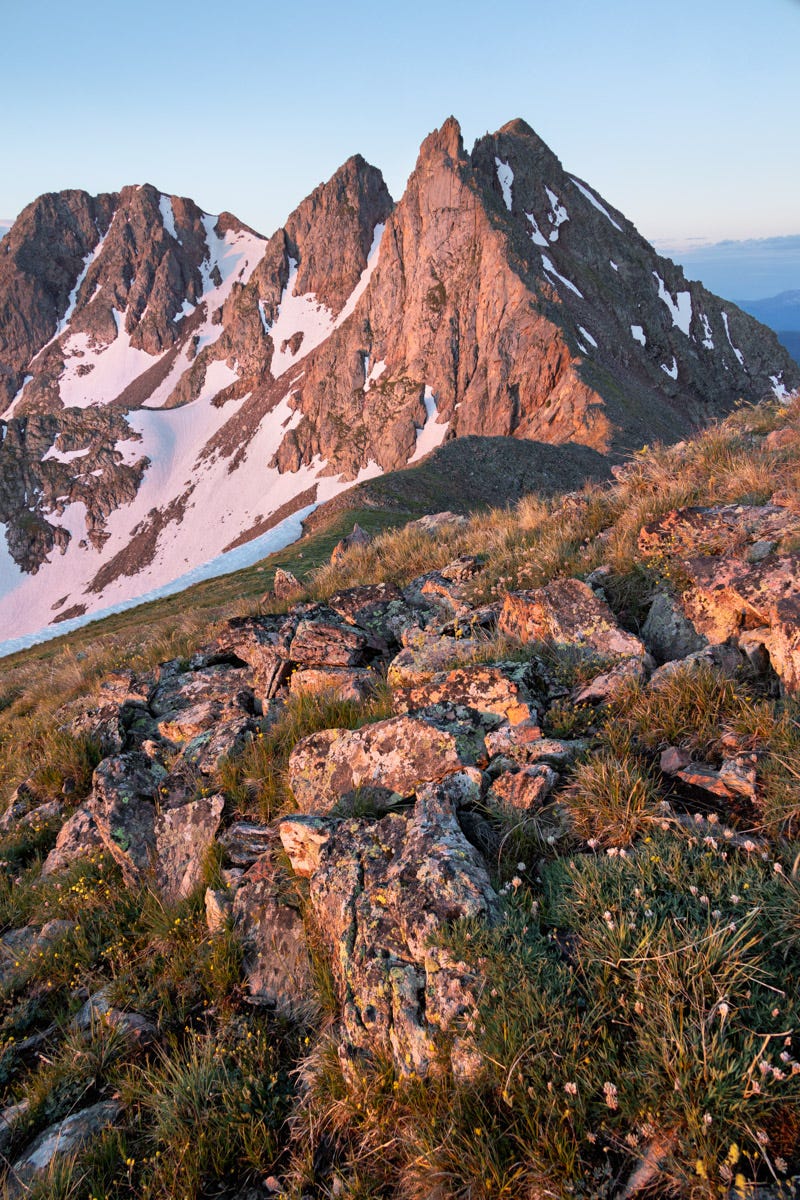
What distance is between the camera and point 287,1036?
3275 mm

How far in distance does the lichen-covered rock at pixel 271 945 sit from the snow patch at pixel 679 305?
418 feet

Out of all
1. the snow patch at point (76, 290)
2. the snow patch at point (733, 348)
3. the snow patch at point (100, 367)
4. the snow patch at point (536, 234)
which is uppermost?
the snow patch at point (76, 290)

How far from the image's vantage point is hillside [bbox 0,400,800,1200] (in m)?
2.28

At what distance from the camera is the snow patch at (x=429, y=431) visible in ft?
271

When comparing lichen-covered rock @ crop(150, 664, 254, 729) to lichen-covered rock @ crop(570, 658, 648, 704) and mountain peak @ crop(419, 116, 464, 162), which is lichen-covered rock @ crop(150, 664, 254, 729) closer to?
lichen-covered rock @ crop(570, 658, 648, 704)

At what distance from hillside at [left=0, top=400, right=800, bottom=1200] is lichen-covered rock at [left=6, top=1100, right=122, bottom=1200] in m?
0.02

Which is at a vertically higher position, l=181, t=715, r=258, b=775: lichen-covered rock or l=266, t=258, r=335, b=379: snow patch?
l=266, t=258, r=335, b=379: snow patch

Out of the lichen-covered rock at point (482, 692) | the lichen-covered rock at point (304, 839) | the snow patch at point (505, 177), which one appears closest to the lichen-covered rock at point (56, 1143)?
the lichen-covered rock at point (304, 839)

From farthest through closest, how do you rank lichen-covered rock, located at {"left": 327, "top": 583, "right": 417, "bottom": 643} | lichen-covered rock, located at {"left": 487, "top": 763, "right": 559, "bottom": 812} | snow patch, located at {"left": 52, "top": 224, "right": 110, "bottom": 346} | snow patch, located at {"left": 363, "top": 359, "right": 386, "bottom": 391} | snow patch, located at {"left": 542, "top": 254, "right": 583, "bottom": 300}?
1. snow patch, located at {"left": 52, "top": 224, "right": 110, "bottom": 346}
2. snow patch, located at {"left": 363, "top": 359, "right": 386, "bottom": 391}
3. snow patch, located at {"left": 542, "top": 254, "right": 583, "bottom": 300}
4. lichen-covered rock, located at {"left": 327, "top": 583, "right": 417, "bottom": 643}
5. lichen-covered rock, located at {"left": 487, "top": 763, "right": 559, "bottom": 812}

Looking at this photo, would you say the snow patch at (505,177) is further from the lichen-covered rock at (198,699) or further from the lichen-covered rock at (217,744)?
the lichen-covered rock at (217,744)

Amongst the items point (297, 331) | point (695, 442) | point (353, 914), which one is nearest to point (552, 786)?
point (353, 914)

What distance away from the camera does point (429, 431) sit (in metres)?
Result: 84.8

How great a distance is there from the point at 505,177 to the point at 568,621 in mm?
120719

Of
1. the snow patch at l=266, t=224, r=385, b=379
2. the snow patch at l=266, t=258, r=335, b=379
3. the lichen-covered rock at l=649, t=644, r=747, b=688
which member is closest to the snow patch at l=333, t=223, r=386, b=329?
the snow patch at l=266, t=224, r=385, b=379
